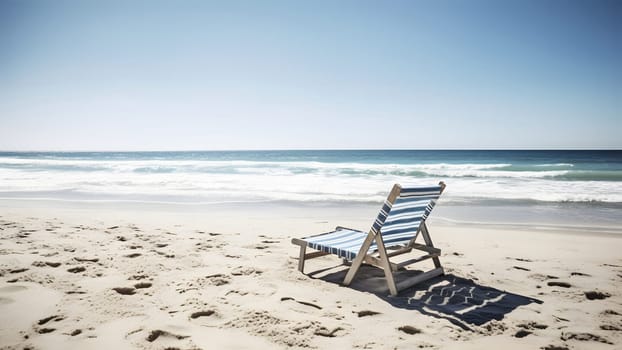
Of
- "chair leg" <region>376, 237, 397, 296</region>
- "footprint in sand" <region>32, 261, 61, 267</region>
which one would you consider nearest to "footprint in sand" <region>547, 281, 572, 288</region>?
"chair leg" <region>376, 237, 397, 296</region>

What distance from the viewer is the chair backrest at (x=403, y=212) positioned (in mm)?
3213

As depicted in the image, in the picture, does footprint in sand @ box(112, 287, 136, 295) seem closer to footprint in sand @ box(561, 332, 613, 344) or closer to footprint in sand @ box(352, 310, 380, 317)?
footprint in sand @ box(352, 310, 380, 317)

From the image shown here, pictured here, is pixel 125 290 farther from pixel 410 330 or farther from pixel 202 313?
pixel 410 330

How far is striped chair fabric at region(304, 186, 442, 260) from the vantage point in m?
3.27

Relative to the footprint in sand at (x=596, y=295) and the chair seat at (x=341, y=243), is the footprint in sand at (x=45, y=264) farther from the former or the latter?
the footprint in sand at (x=596, y=295)

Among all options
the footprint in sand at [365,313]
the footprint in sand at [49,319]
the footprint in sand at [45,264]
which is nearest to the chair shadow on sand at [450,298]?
the footprint in sand at [365,313]

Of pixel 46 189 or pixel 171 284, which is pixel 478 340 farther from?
pixel 46 189

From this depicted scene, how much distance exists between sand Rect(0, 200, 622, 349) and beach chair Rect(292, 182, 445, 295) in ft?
0.56

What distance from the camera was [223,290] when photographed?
3336mm

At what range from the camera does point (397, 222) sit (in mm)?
3520

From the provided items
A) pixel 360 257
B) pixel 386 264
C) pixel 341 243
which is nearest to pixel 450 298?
pixel 386 264

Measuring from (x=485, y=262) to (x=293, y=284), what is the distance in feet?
8.52

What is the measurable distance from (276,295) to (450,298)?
1.69m

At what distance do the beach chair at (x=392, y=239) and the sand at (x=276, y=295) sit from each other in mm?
171
